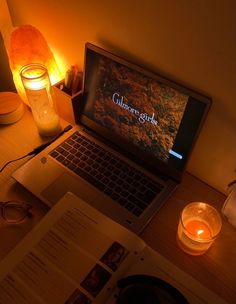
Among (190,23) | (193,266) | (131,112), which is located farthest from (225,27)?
(193,266)

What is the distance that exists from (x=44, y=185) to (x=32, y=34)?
0.45 meters

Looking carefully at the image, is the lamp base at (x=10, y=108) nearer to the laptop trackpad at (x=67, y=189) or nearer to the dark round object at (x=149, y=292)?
the laptop trackpad at (x=67, y=189)

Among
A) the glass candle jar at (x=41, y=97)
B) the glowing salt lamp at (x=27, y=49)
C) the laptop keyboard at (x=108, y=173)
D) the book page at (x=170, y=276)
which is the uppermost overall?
the glowing salt lamp at (x=27, y=49)

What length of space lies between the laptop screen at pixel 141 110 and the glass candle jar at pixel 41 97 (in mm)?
119

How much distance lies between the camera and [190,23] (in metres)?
0.60

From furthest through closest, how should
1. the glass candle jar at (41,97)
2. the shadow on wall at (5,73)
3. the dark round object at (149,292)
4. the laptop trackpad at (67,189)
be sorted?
the shadow on wall at (5,73) → the glass candle jar at (41,97) → the laptop trackpad at (67,189) → the dark round object at (149,292)

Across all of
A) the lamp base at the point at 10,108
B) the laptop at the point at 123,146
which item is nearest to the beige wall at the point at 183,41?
the laptop at the point at 123,146

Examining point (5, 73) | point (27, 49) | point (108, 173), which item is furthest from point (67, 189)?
point (5, 73)

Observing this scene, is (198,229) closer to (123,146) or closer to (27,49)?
(123,146)

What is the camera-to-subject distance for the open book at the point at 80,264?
1.98 feet

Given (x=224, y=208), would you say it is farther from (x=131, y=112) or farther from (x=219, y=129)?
(x=131, y=112)

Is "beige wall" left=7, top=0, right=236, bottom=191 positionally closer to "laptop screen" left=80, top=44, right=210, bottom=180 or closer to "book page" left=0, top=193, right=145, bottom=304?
"laptop screen" left=80, top=44, right=210, bottom=180

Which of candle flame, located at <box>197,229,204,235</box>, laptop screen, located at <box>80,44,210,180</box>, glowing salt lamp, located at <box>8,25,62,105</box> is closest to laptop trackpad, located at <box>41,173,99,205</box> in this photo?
laptop screen, located at <box>80,44,210,180</box>

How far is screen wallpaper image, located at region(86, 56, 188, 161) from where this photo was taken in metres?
0.71
